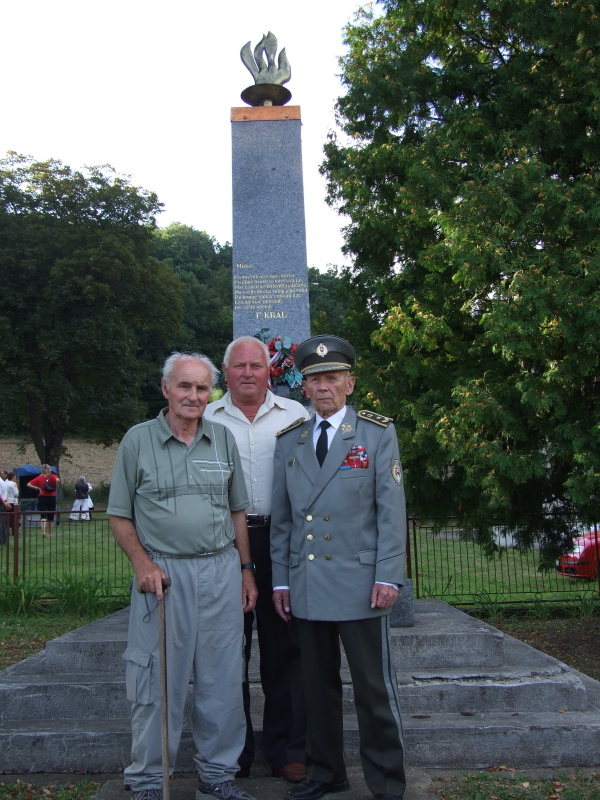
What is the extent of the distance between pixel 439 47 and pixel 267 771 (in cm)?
954

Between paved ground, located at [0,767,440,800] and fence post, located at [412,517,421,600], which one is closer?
paved ground, located at [0,767,440,800]

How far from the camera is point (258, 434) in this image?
450 cm

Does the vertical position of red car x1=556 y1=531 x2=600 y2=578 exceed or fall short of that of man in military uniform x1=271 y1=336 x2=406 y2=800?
it falls short

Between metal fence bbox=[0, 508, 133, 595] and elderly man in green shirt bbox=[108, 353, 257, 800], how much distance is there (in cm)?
683

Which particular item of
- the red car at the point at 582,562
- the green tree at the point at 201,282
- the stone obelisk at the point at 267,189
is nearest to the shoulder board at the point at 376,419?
the stone obelisk at the point at 267,189

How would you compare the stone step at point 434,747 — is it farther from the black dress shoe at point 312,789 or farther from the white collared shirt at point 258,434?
the white collared shirt at point 258,434

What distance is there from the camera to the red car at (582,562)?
33.4 ft

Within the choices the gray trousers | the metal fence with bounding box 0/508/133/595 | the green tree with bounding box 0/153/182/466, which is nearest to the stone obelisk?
the gray trousers

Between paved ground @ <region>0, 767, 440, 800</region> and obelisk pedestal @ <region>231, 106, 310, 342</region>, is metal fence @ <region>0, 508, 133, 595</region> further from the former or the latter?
paved ground @ <region>0, 767, 440, 800</region>

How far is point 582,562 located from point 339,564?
7129mm

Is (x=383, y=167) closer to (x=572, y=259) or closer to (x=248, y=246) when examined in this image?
(x=572, y=259)

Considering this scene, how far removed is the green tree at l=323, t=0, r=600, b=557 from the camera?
27.3 ft

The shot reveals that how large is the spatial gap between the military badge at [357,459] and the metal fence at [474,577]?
6.05 metres

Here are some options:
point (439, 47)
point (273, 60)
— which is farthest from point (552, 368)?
point (439, 47)
